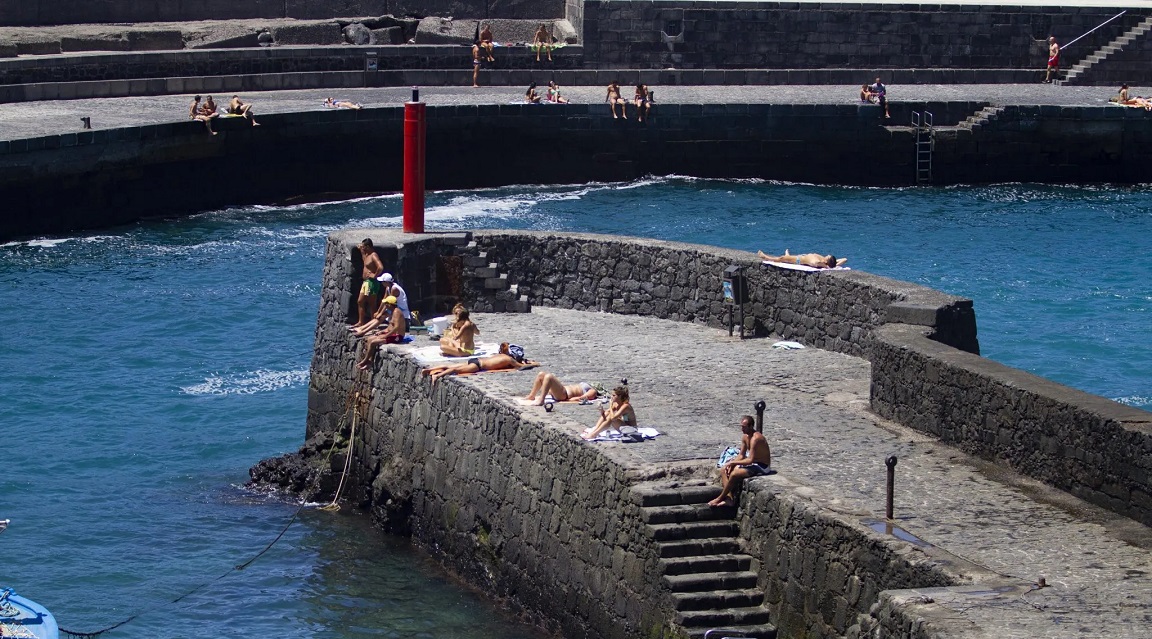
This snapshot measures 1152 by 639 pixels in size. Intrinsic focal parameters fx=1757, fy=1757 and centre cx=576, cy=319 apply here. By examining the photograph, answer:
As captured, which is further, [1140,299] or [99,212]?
[99,212]

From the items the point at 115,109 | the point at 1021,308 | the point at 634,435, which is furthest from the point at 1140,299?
the point at 115,109

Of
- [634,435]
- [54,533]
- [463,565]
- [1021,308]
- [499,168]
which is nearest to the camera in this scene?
[634,435]

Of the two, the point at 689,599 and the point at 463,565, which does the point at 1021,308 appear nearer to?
the point at 463,565

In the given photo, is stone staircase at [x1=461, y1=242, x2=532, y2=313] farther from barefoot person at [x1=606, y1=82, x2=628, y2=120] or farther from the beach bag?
barefoot person at [x1=606, y1=82, x2=628, y2=120]

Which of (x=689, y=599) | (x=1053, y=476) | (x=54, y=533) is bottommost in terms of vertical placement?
(x=54, y=533)

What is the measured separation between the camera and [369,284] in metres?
18.5

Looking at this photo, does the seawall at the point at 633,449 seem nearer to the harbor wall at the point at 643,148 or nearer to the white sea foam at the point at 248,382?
the white sea foam at the point at 248,382

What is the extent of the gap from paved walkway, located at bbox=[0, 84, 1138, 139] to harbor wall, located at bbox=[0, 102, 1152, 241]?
0.76 metres

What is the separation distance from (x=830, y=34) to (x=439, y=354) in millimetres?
30581

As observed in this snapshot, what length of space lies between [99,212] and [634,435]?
908 inches

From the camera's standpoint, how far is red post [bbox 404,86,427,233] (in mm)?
19812

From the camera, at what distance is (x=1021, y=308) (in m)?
29.0

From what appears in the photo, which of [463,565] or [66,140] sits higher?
[66,140]

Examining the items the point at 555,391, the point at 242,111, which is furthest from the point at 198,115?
the point at 555,391
